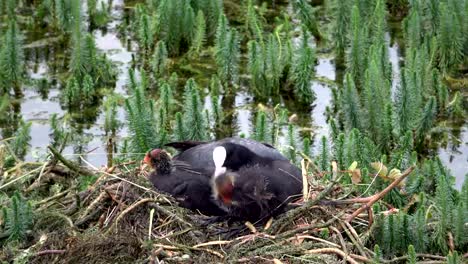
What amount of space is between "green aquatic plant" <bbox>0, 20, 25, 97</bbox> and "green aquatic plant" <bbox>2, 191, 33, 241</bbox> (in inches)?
113

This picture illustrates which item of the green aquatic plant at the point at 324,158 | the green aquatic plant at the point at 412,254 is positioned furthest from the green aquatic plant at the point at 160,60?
the green aquatic plant at the point at 412,254

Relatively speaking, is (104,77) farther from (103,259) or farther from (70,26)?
(103,259)

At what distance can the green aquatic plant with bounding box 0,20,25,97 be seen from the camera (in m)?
9.72

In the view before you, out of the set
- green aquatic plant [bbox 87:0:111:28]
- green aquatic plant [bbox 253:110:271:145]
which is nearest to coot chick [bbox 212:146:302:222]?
green aquatic plant [bbox 253:110:271:145]

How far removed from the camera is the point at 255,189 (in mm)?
6727

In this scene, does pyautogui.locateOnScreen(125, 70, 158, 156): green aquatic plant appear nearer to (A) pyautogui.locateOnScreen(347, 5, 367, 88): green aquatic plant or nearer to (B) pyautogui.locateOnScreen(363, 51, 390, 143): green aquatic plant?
(B) pyautogui.locateOnScreen(363, 51, 390, 143): green aquatic plant

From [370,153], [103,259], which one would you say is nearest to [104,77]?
[370,153]

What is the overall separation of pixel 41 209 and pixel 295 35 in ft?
13.9

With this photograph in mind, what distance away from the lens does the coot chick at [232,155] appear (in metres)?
7.12

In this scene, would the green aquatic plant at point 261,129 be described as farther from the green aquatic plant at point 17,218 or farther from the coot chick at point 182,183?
the green aquatic plant at point 17,218

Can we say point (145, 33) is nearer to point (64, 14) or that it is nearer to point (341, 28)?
point (64, 14)

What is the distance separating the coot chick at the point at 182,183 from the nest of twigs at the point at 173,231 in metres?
0.06

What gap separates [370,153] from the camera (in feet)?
26.8

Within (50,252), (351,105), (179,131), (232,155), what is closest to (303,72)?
(351,105)
